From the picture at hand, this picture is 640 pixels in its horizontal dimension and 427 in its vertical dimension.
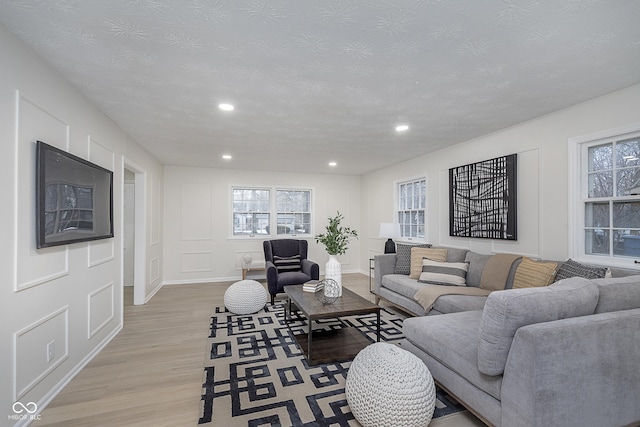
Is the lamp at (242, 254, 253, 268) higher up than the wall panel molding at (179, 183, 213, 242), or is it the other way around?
the wall panel molding at (179, 183, 213, 242)

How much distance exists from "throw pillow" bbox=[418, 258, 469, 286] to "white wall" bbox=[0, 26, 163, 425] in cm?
360

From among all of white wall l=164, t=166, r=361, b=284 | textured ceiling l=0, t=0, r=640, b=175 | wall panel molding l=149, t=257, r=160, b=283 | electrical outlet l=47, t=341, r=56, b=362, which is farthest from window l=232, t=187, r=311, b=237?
electrical outlet l=47, t=341, r=56, b=362

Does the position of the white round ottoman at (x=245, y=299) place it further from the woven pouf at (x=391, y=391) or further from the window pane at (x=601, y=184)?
the window pane at (x=601, y=184)

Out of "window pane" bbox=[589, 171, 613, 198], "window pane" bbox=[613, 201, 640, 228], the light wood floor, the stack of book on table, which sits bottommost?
the light wood floor

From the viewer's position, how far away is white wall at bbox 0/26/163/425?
168 cm

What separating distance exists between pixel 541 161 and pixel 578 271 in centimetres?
124

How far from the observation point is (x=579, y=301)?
1.63 m

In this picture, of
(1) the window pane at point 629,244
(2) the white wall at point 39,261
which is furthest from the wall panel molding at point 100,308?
(1) the window pane at point 629,244

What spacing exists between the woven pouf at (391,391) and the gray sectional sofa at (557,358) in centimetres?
34

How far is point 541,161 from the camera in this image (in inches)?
122

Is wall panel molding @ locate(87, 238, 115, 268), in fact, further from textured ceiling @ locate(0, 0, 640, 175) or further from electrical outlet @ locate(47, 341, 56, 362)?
textured ceiling @ locate(0, 0, 640, 175)

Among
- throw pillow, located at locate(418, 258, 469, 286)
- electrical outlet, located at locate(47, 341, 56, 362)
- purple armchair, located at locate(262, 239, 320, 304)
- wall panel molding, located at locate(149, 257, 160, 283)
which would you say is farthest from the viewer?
wall panel molding, located at locate(149, 257, 160, 283)

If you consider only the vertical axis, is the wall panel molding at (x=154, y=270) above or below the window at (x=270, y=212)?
below

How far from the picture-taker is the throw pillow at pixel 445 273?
11.6 ft
